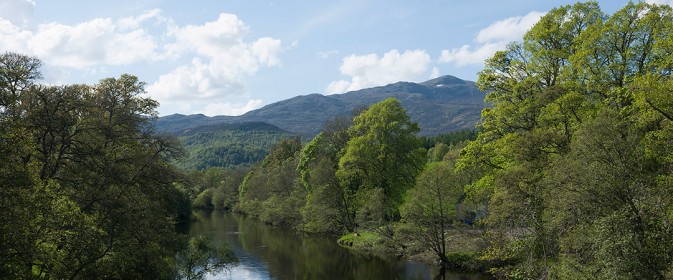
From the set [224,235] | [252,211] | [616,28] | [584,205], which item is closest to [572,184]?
[584,205]

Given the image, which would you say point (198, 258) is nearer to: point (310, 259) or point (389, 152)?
point (310, 259)

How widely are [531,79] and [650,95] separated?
32.4ft

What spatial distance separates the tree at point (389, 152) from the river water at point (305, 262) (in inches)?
280

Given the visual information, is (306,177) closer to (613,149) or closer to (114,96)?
(114,96)

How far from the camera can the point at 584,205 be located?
2056 cm

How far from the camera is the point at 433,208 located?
4025 centimetres

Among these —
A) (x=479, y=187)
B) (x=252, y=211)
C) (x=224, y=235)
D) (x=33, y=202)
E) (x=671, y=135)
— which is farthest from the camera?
(x=252, y=211)

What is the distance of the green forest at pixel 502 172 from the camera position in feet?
59.0

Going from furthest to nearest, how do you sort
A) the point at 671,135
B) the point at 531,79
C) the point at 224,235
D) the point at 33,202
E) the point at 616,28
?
the point at 224,235 → the point at 531,79 → the point at 616,28 → the point at 671,135 → the point at 33,202

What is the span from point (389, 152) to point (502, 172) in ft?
77.9

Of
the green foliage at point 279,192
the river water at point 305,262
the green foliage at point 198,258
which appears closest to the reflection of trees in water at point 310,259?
the river water at point 305,262

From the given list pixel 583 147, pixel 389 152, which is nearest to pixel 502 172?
pixel 583 147

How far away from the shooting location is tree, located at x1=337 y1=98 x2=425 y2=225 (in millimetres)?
51094

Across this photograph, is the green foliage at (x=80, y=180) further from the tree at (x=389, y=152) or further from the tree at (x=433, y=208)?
the tree at (x=389, y=152)
